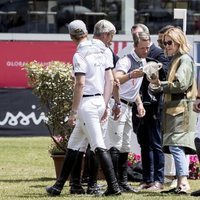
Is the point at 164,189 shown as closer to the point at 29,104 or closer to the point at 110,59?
the point at 110,59

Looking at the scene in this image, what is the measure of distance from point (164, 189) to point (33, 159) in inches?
147

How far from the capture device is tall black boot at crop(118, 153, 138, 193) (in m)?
9.23

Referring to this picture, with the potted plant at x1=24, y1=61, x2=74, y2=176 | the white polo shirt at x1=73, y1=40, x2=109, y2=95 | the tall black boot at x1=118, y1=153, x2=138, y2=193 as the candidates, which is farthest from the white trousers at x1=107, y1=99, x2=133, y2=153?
the potted plant at x1=24, y1=61, x2=74, y2=176

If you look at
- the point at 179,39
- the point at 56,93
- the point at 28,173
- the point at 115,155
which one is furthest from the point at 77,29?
the point at 28,173

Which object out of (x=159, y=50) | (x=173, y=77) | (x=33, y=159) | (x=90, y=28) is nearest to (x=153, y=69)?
(x=173, y=77)

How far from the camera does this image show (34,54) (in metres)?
17.4

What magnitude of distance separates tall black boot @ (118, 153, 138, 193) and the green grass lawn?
0.18 metres

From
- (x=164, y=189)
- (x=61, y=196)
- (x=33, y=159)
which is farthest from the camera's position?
(x=33, y=159)

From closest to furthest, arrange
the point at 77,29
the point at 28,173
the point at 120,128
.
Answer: the point at 77,29 < the point at 120,128 < the point at 28,173

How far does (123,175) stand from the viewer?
9352mm

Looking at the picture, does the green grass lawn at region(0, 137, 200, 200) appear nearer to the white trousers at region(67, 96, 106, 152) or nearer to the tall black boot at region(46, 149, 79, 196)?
the tall black boot at region(46, 149, 79, 196)

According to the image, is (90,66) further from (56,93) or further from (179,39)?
(56,93)

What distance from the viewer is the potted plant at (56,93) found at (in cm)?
1048

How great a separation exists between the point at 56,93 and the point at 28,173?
1423 millimetres
